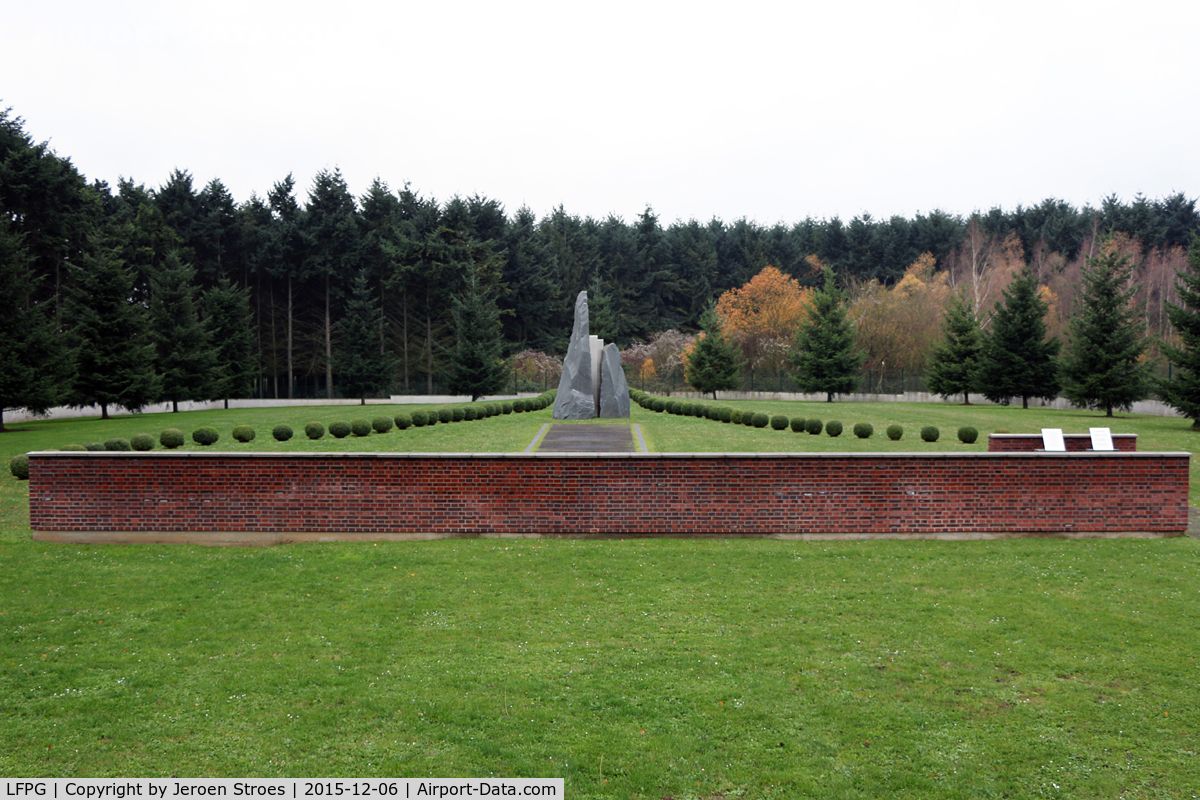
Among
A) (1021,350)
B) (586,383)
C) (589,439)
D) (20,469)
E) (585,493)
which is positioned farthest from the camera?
(1021,350)

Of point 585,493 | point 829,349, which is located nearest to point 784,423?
point 585,493

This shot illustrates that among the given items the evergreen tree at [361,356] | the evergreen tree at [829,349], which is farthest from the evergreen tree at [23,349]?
the evergreen tree at [829,349]

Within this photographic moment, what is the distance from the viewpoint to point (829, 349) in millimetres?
43094

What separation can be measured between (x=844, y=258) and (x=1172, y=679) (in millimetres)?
64853

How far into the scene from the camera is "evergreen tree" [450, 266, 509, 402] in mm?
46031

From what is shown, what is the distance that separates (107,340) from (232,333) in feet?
43.5

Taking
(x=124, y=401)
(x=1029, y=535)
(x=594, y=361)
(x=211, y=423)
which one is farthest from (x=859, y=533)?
(x=124, y=401)

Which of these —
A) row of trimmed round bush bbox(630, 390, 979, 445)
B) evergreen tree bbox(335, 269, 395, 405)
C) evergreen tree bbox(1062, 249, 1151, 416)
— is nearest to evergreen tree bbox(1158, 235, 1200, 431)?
evergreen tree bbox(1062, 249, 1151, 416)

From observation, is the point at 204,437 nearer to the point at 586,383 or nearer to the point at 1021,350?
the point at 586,383

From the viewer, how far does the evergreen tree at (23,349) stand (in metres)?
25.8

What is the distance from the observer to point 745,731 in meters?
4.87

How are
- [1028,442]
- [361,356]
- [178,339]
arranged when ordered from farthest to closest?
1. [361,356]
2. [178,339]
3. [1028,442]

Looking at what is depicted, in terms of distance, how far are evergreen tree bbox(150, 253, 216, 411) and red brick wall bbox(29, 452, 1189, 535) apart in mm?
31499

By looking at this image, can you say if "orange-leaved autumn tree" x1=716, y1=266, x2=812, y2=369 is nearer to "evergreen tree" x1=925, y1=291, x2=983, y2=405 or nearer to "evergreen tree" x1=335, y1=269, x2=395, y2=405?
"evergreen tree" x1=925, y1=291, x2=983, y2=405
